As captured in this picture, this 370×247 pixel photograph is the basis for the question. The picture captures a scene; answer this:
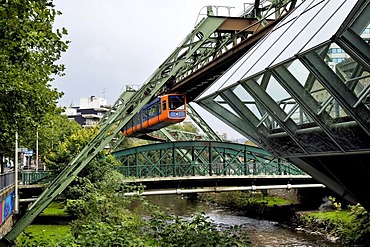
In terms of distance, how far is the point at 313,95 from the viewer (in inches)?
330

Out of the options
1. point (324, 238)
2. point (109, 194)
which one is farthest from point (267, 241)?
point (109, 194)

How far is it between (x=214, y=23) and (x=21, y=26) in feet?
47.4

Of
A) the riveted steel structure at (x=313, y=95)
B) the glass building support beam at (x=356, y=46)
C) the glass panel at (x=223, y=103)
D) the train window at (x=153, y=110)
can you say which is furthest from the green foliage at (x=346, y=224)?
the glass building support beam at (x=356, y=46)

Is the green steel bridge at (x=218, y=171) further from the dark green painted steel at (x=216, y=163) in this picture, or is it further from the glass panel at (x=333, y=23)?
the glass panel at (x=333, y=23)

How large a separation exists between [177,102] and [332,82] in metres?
22.5

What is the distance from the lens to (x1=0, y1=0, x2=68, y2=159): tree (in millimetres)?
10297

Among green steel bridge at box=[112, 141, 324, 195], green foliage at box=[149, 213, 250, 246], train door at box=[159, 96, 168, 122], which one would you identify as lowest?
green foliage at box=[149, 213, 250, 246]

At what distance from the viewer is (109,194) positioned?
670 inches

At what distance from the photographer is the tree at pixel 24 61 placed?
33.8 ft

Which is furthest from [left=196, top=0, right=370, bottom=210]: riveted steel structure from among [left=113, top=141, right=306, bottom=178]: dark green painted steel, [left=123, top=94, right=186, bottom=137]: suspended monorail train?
[left=113, top=141, right=306, bottom=178]: dark green painted steel

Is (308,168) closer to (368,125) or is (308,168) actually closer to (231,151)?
(368,125)

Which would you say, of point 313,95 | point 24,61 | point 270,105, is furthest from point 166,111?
point 313,95

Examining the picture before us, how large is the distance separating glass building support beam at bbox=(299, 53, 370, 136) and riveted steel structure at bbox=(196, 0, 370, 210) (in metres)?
0.02

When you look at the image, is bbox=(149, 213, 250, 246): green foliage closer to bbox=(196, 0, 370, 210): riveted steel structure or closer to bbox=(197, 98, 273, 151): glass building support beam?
bbox=(196, 0, 370, 210): riveted steel structure
